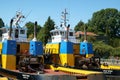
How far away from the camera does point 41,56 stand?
805 inches

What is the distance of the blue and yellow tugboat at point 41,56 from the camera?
1736 cm

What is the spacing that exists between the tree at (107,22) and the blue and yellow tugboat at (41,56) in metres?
48.3

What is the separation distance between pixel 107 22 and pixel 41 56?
55.0m

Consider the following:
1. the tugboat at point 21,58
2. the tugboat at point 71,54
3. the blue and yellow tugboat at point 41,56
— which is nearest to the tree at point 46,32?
the blue and yellow tugboat at point 41,56

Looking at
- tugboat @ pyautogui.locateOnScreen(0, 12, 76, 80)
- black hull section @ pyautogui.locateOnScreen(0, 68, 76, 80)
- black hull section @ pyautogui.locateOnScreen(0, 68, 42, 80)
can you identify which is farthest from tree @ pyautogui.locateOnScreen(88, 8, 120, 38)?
black hull section @ pyautogui.locateOnScreen(0, 68, 76, 80)

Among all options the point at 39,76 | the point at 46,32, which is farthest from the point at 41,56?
the point at 46,32

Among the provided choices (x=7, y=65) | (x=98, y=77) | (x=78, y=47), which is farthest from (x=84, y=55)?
(x=98, y=77)

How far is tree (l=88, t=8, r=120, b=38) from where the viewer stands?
240ft

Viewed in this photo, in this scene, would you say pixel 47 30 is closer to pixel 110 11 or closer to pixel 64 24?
pixel 64 24

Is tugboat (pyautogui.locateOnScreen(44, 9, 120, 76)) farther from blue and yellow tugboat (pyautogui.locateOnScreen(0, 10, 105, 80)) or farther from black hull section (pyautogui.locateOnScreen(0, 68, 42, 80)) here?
black hull section (pyautogui.locateOnScreen(0, 68, 42, 80))

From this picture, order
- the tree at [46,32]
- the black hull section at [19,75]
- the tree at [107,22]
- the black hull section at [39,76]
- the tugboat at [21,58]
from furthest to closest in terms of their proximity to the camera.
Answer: the tree at [107,22] → the tree at [46,32] → the tugboat at [21,58] → the black hull section at [19,75] → the black hull section at [39,76]

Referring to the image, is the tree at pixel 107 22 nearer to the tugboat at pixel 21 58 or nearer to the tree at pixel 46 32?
the tree at pixel 46 32

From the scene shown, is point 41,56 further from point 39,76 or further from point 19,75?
point 39,76

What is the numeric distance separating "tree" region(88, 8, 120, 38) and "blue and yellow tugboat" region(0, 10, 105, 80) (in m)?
48.3
